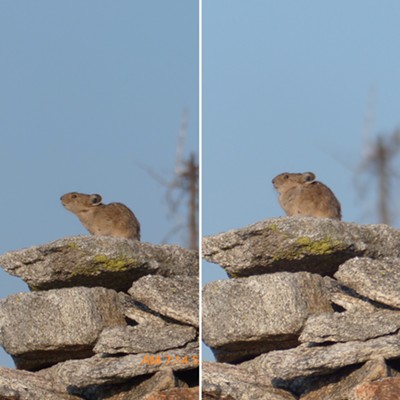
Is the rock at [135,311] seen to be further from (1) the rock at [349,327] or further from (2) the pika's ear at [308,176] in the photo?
(2) the pika's ear at [308,176]

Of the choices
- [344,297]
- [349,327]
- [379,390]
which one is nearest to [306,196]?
[344,297]

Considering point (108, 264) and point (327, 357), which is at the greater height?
point (108, 264)

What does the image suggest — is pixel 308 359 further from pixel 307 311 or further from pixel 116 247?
pixel 116 247

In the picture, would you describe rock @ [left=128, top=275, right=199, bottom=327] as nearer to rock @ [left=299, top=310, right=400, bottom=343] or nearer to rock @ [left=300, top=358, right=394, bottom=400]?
rock @ [left=299, top=310, right=400, bottom=343]

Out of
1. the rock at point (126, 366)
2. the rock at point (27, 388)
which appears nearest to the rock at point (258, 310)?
the rock at point (126, 366)

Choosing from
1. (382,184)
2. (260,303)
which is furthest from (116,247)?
(382,184)

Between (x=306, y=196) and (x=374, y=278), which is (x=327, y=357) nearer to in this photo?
(x=374, y=278)
